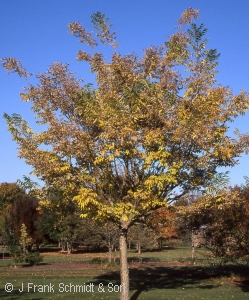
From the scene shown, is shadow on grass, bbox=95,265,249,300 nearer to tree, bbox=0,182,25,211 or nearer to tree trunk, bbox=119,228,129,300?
tree trunk, bbox=119,228,129,300

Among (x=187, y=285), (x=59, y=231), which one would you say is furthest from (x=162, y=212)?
(x=59, y=231)

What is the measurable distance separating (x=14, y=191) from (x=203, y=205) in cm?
7242

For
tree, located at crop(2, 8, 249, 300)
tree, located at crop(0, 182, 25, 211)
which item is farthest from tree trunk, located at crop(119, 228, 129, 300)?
tree, located at crop(0, 182, 25, 211)

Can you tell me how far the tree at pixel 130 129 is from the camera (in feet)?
37.7

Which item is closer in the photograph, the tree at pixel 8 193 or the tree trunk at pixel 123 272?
the tree trunk at pixel 123 272

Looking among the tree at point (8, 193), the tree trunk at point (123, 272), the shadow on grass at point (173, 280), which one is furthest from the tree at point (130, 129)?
the tree at point (8, 193)

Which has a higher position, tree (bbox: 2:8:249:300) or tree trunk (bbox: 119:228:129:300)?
tree (bbox: 2:8:249:300)

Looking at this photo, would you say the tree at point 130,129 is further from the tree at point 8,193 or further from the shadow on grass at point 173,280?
the tree at point 8,193

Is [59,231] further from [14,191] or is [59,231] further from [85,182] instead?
[85,182]

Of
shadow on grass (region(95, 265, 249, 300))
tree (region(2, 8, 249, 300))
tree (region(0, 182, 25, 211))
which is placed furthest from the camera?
tree (region(0, 182, 25, 211))

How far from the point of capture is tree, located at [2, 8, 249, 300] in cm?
1148

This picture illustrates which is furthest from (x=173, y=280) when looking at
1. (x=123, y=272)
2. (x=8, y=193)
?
(x=8, y=193)

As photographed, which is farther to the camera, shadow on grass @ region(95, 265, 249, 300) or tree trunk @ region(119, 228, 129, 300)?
shadow on grass @ region(95, 265, 249, 300)

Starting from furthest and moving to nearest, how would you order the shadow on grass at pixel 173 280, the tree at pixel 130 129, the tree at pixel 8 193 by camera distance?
the tree at pixel 8 193 < the shadow on grass at pixel 173 280 < the tree at pixel 130 129
